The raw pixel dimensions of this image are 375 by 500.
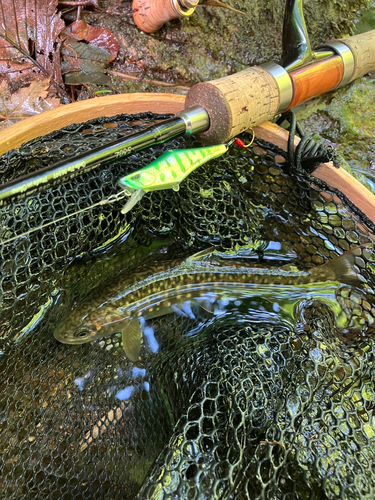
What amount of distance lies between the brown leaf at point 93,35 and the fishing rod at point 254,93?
131 centimetres

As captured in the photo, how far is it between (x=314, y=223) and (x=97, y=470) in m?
1.73

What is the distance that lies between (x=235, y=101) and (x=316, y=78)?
1.76 ft

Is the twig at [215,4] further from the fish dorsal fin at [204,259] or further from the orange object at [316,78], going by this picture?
the fish dorsal fin at [204,259]

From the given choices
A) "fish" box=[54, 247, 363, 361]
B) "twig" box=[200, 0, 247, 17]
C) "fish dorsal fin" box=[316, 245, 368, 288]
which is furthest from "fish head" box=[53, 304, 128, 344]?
"twig" box=[200, 0, 247, 17]

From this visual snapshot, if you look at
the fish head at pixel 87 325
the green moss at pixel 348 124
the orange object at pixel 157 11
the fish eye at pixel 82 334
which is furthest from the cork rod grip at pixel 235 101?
the fish eye at pixel 82 334

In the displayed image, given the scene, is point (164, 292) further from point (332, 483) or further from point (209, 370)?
point (332, 483)

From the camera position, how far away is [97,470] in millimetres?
1659

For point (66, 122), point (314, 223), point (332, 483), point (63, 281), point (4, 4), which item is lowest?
point (332, 483)

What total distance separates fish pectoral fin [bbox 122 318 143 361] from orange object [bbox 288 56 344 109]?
4.85 feet

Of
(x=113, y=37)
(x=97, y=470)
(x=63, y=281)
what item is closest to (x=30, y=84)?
(x=113, y=37)

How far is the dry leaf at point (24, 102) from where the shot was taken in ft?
7.51

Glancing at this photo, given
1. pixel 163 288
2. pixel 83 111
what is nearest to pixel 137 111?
pixel 83 111

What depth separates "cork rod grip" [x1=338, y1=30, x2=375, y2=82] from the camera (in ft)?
5.89

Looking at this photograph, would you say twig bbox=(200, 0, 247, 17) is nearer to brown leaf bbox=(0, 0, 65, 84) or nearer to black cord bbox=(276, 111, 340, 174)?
brown leaf bbox=(0, 0, 65, 84)
